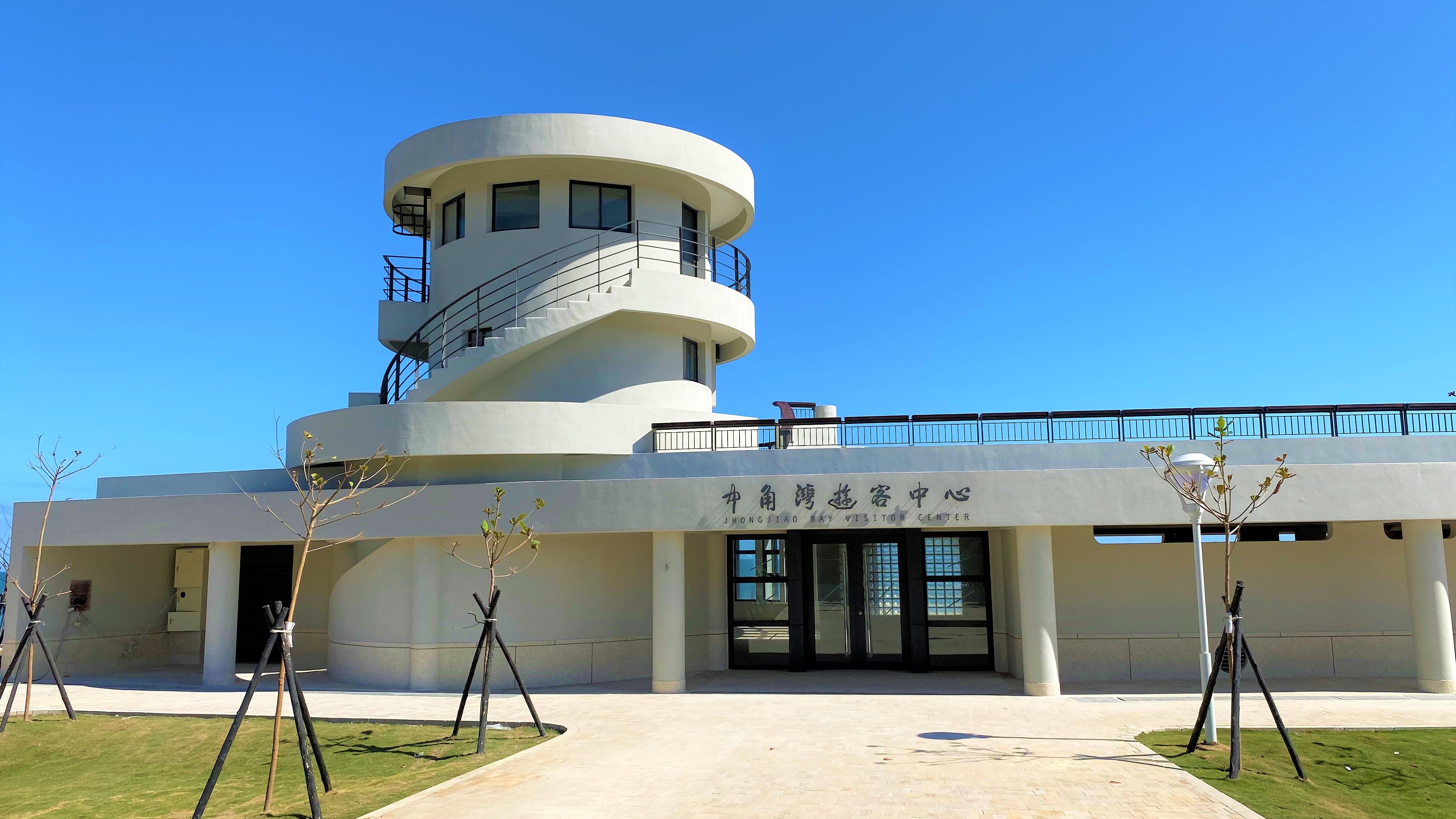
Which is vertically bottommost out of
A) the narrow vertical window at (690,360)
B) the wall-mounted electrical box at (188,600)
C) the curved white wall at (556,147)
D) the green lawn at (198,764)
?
the green lawn at (198,764)

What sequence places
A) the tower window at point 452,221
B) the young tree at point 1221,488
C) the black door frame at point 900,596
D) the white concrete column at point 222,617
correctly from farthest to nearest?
1. the tower window at point 452,221
2. the black door frame at point 900,596
3. the white concrete column at point 222,617
4. the young tree at point 1221,488

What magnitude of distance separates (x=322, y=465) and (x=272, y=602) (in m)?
5.90

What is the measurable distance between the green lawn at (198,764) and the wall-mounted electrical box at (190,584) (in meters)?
8.33

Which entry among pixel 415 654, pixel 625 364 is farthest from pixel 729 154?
pixel 415 654

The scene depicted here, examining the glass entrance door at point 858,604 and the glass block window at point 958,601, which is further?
the glass entrance door at point 858,604

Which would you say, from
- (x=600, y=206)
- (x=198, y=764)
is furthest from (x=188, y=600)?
(x=600, y=206)

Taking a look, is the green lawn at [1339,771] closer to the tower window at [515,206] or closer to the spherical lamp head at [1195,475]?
the spherical lamp head at [1195,475]

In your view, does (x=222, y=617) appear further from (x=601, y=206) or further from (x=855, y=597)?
(x=855, y=597)

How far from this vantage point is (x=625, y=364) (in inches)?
934

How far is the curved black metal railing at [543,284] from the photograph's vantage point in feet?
76.2

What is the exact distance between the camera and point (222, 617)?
21516 mm

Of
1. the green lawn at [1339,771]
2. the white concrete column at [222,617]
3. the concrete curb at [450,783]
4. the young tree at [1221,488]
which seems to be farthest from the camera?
the white concrete column at [222,617]

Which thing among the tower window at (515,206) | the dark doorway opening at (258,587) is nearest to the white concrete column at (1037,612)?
the tower window at (515,206)

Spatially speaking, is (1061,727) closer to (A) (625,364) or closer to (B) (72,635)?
(A) (625,364)
